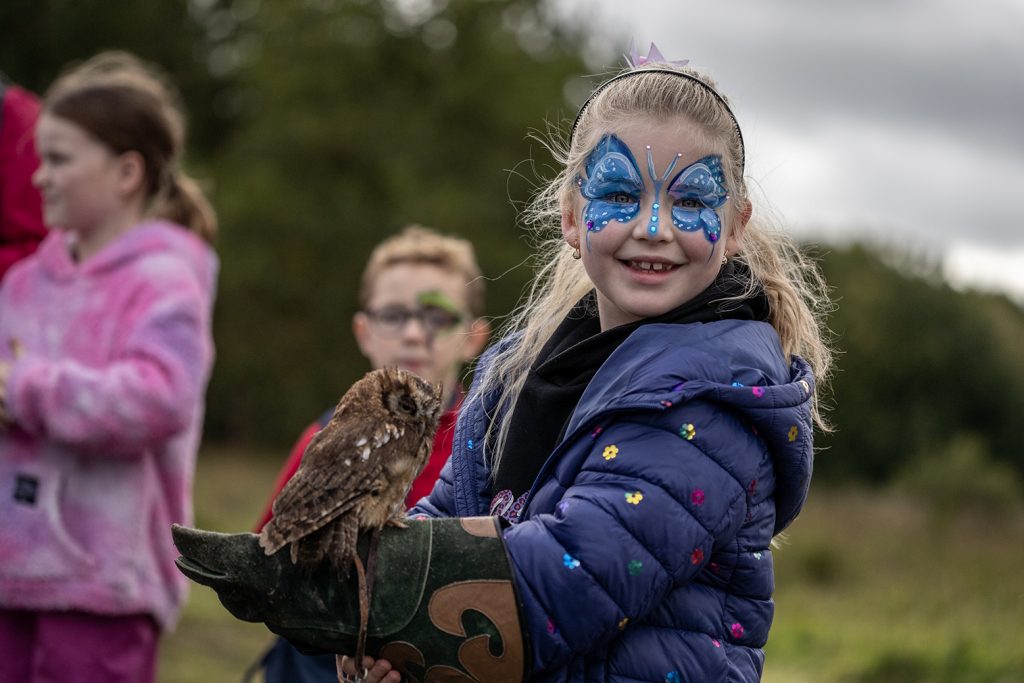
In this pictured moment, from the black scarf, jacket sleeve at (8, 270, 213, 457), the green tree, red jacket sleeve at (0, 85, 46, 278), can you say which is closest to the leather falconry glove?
the black scarf

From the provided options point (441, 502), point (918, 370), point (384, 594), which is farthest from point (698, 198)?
point (918, 370)

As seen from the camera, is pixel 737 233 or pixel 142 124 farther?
pixel 142 124

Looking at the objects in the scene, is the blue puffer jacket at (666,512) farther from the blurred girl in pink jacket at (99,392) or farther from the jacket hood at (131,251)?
the jacket hood at (131,251)

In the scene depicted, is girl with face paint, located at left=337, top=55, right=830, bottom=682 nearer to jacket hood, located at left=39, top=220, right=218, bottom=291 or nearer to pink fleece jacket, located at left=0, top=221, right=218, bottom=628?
pink fleece jacket, located at left=0, top=221, right=218, bottom=628

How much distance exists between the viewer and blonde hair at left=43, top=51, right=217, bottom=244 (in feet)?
13.4

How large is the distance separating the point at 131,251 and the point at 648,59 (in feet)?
7.06

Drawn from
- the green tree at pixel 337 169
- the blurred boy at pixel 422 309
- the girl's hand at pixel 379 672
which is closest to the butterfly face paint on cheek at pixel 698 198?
the girl's hand at pixel 379 672

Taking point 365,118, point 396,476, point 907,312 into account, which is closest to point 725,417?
point 396,476

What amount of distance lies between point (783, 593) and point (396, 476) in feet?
30.9

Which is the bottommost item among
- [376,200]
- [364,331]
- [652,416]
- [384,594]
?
[384,594]

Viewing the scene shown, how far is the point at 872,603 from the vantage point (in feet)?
32.3

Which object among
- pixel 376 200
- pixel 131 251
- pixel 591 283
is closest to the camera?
pixel 591 283

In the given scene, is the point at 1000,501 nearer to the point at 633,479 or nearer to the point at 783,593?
the point at 783,593

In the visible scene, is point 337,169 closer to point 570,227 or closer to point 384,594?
point 570,227
